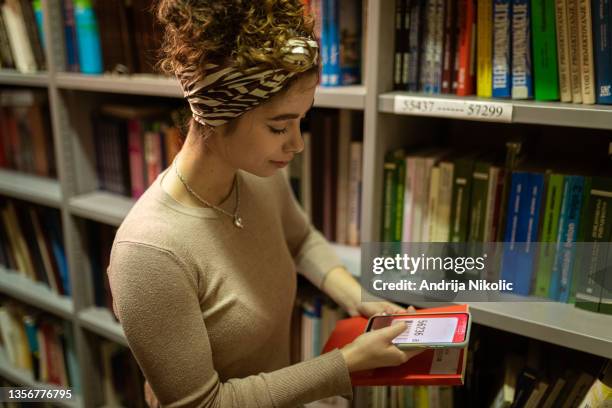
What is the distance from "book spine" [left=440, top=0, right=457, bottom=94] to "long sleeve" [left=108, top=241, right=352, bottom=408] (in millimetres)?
644

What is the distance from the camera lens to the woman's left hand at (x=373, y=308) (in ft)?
3.61

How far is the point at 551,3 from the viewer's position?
96cm

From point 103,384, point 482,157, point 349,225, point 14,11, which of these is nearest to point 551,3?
point 482,157

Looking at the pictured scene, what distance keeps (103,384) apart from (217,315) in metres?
1.16

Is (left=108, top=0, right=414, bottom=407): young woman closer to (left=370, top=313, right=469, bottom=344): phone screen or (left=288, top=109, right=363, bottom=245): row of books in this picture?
(left=370, top=313, right=469, bottom=344): phone screen

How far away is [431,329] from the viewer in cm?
95

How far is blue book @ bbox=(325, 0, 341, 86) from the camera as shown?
1203 mm

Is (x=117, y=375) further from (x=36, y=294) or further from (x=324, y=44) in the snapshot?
(x=324, y=44)

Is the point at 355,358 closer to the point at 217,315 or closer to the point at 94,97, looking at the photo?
the point at 217,315

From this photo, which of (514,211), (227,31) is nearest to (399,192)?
(514,211)

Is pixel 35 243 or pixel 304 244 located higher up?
pixel 304 244

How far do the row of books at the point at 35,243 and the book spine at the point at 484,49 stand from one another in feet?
4.72

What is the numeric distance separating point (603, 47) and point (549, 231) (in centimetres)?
35

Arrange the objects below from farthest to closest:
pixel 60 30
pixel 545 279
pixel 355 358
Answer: pixel 60 30, pixel 545 279, pixel 355 358
